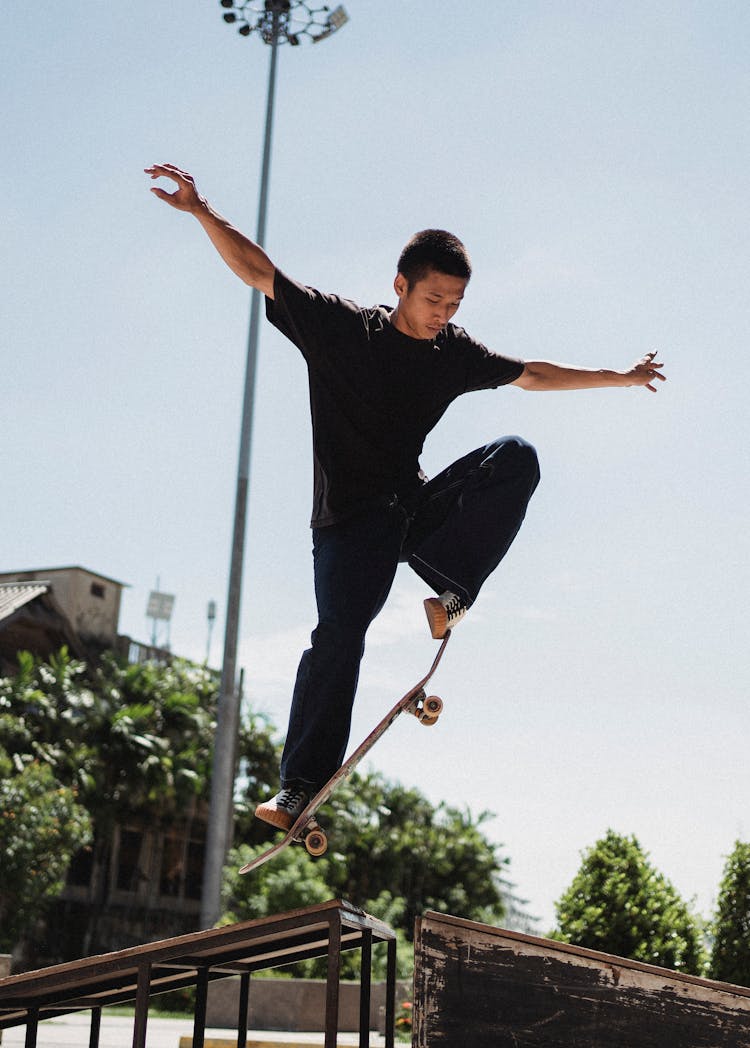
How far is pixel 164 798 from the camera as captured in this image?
25469 mm

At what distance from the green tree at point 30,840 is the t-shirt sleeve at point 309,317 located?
1781 cm

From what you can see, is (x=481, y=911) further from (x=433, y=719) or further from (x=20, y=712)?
(x=433, y=719)

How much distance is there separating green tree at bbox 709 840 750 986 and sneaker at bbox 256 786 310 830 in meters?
8.43

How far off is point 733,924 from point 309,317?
369 inches

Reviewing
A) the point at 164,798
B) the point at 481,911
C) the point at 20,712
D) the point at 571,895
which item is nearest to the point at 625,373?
the point at 571,895

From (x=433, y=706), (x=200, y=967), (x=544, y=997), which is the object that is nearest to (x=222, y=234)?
(x=433, y=706)

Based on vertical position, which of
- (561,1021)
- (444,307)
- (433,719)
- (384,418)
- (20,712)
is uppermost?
(20,712)

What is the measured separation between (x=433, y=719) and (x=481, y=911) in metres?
25.1

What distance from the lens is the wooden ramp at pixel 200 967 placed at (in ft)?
9.59

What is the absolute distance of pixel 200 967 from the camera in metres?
3.53

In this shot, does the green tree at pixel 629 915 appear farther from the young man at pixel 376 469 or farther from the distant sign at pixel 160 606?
the distant sign at pixel 160 606

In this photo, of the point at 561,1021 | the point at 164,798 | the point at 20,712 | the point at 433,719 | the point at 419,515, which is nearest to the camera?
the point at 561,1021

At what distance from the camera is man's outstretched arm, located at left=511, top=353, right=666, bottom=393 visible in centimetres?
420

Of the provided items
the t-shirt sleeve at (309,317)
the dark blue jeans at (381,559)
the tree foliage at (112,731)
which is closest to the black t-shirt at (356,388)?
the t-shirt sleeve at (309,317)
